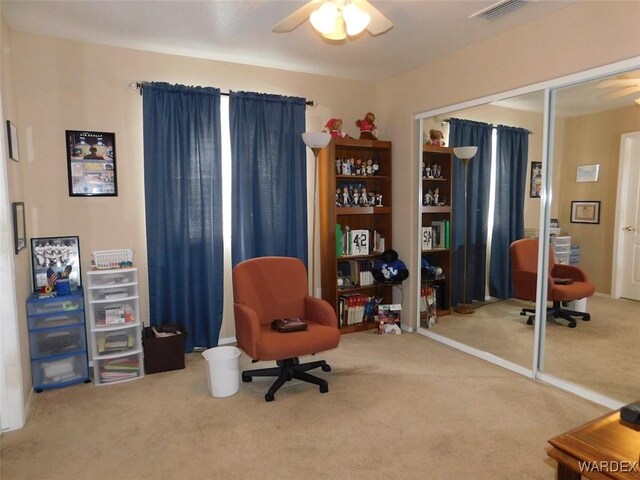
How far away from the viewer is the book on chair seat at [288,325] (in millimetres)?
3021

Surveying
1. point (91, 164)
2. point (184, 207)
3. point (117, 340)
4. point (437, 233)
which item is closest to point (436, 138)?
point (437, 233)

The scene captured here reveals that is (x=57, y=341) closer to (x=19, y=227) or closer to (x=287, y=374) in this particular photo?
(x=19, y=227)

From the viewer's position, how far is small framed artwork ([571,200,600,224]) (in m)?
3.05

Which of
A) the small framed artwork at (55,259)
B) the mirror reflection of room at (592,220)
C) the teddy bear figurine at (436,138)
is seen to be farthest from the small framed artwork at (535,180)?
the small framed artwork at (55,259)

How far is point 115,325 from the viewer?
325 cm

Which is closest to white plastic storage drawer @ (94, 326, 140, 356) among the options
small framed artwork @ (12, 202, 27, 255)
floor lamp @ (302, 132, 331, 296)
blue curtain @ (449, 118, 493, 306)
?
small framed artwork @ (12, 202, 27, 255)

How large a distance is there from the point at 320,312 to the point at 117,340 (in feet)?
5.31

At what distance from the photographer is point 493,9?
9.55 feet

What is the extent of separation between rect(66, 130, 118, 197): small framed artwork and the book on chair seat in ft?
5.79

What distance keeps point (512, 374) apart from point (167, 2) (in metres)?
3.65

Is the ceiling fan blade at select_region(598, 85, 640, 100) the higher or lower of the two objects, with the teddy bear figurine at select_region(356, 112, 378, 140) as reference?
lower

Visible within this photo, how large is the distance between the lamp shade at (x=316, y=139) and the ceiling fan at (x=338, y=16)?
1.34 meters

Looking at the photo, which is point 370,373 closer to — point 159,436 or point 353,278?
point 353,278

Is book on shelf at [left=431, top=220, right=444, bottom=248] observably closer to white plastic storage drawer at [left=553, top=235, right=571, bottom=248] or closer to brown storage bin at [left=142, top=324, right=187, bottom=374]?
white plastic storage drawer at [left=553, top=235, right=571, bottom=248]
